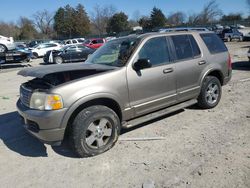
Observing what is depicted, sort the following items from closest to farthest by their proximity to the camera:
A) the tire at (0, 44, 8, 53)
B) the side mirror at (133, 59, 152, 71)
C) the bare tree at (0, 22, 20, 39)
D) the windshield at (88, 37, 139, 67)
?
the side mirror at (133, 59, 152, 71) → the windshield at (88, 37, 139, 67) → the tire at (0, 44, 8, 53) → the bare tree at (0, 22, 20, 39)

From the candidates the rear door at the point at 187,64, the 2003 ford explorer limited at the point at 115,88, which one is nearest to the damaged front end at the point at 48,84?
the 2003 ford explorer limited at the point at 115,88

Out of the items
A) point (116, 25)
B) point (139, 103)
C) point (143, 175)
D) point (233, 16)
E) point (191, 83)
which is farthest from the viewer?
point (233, 16)

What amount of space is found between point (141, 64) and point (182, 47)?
1.38 metres

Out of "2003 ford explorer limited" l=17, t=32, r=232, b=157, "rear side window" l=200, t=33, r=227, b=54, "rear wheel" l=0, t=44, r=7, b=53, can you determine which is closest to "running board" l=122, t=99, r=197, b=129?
"2003 ford explorer limited" l=17, t=32, r=232, b=157

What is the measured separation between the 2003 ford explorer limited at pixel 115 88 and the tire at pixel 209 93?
0.02 m

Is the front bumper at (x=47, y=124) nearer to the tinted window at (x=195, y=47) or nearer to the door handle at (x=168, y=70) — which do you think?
the door handle at (x=168, y=70)

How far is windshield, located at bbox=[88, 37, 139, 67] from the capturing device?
15.5 ft

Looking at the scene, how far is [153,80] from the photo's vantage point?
15.6 ft

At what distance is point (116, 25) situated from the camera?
73688 millimetres

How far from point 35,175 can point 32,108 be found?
96 centimetres

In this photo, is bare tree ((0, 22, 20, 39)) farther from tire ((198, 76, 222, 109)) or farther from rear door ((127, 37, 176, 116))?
rear door ((127, 37, 176, 116))

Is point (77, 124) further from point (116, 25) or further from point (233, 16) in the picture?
point (233, 16)

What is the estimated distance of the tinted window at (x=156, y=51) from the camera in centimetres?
479

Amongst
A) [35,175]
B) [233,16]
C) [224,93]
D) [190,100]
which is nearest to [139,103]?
[190,100]
